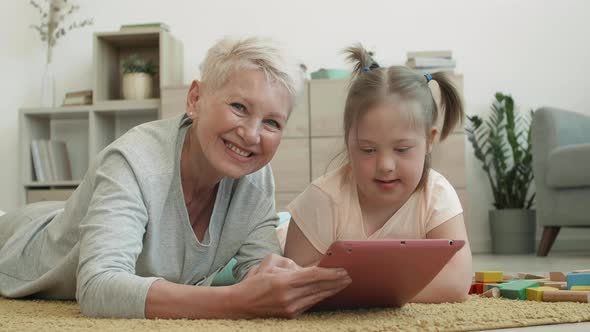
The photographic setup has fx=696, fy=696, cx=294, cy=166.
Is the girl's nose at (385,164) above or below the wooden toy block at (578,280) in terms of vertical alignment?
above

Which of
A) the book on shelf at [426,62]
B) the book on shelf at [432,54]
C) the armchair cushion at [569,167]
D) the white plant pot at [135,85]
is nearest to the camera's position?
the armchair cushion at [569,167]

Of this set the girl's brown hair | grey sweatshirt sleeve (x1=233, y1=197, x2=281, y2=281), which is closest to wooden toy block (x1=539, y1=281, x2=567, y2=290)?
the girl's brown hair

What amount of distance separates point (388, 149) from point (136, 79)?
10.6 feet

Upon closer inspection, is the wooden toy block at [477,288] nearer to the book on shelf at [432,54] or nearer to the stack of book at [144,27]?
the book on shelf at [432,54]

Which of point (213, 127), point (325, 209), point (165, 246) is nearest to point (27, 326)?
point (165, 246)

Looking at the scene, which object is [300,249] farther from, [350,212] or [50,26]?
[50,26]

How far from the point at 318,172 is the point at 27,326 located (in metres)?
3.12

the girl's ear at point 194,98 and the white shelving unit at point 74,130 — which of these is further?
the white shelving unit at point 74,130

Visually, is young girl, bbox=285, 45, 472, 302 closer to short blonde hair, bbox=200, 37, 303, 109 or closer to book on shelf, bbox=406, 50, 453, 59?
short blonde hair, bbox=200, 37, 303, 109

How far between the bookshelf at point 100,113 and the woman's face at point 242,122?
121 inches

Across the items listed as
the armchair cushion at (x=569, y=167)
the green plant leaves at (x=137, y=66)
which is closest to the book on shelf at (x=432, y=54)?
the armchair cushion at (x=569, y=167)

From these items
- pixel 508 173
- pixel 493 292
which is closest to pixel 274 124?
pixel 493 292

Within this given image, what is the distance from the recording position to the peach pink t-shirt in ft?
4.95

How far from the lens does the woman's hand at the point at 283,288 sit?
3.50 feet
